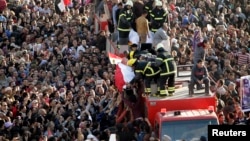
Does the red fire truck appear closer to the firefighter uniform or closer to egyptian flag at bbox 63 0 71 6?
the firefighter uniform

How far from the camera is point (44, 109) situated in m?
21.9

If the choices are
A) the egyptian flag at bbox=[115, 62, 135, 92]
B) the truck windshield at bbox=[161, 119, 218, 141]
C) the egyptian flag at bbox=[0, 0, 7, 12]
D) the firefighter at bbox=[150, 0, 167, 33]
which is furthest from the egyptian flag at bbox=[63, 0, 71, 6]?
the truck windshield at bbox=[161, 119, 218, 141]

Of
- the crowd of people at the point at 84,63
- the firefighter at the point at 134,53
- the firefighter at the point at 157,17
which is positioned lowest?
the crowd of people at the point at 84,63

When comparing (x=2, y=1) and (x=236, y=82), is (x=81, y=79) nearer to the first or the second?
(x=236, y=82)

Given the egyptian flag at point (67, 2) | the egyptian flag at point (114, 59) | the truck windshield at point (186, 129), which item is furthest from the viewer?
the egyptian flag at point (67, 2)

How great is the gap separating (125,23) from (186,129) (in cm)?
715

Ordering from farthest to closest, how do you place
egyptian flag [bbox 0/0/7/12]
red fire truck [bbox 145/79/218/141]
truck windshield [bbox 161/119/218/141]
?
1. egyptian flag [bbox 0/0/7/12]
2. red fire truck [bbox 145/79/218/141]
3. truck windshield [bbox 161/119/218/141]

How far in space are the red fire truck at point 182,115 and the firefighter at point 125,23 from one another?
17.0ft

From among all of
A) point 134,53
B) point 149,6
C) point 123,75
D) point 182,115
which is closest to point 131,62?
point 123,75

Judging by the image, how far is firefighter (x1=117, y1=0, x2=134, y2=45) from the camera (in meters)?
23.7

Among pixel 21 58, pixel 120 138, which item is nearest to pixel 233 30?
pixel 21 58

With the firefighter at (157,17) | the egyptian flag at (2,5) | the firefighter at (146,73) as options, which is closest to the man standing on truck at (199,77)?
the firefighter at (146,73)

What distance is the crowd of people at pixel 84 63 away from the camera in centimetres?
2003

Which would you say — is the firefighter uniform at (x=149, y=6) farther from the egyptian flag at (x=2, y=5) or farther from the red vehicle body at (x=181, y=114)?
the egyptian flag at (x=2, y=5)
